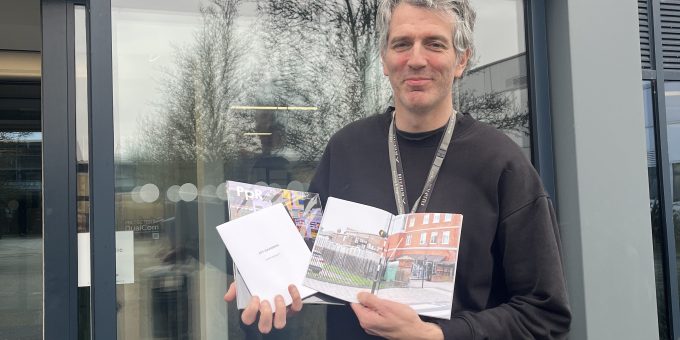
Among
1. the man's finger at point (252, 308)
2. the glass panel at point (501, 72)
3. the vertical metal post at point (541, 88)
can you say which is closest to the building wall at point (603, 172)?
the vertical metal post at point (541, 88)

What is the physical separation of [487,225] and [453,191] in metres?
0.13

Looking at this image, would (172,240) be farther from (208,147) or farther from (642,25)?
(642,25)

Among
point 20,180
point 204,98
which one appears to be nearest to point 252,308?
point 204,98

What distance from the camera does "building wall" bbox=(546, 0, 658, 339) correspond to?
134 inches

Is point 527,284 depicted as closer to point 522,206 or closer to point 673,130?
point 522,206

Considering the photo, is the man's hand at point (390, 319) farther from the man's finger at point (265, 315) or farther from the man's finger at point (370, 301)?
the man's finger at point (265, 315)

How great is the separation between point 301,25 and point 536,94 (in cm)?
149

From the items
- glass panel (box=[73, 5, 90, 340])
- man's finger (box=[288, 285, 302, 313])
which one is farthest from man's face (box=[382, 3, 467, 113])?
glass panel (box=[73, 5, 90, 340])

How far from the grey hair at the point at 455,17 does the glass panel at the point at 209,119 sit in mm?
1736

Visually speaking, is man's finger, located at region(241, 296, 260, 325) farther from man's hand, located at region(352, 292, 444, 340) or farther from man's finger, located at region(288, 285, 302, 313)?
man's hand, located at region(352, 292, 444, 340)

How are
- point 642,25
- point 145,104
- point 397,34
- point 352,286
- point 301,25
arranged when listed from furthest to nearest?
point 642,25 < point 301,25 < point 145,104 < point 397,34 < point 352,286

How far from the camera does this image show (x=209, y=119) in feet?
10.7

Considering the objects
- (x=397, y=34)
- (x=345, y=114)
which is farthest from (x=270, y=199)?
(x=345, y=114)

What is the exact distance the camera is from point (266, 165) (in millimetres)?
3350
